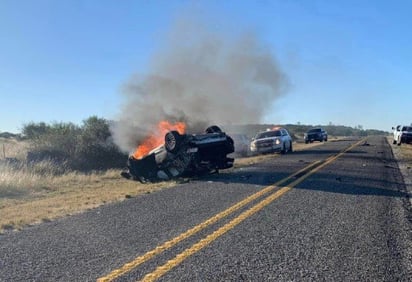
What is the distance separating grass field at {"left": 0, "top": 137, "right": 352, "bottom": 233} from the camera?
9.41 metres

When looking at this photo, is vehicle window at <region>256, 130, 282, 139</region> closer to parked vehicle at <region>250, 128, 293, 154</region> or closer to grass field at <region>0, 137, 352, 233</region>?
parked vehicle at <region>250, 128, 293, 154</region>

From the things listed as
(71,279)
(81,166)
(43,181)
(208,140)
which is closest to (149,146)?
(208,140)

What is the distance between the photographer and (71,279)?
15.6 feet

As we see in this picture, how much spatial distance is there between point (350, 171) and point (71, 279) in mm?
13474

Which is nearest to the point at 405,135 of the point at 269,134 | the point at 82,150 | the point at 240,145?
the point at 269,134

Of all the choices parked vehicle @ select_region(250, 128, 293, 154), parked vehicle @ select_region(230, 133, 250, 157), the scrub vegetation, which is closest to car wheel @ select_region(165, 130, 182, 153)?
the scrub vegetation

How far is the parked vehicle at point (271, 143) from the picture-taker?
3028 cm

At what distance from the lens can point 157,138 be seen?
17.0 m

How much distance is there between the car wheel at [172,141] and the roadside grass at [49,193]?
41.7 inches

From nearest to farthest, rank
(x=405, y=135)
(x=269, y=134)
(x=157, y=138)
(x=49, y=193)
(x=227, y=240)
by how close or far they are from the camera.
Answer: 1. (x=227, y=240)
2. (x=49, y=193)
3. (x=157, y=138)
4. (x=269, y=134)
5. (x=405, y=135)

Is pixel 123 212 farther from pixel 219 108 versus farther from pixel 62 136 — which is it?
pixel 62 136

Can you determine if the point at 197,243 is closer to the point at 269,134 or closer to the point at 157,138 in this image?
the point at 157,138

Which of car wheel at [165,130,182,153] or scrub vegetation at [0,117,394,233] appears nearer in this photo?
scrub vegetation at [0,117,394,233]

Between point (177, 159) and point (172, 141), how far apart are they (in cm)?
61
